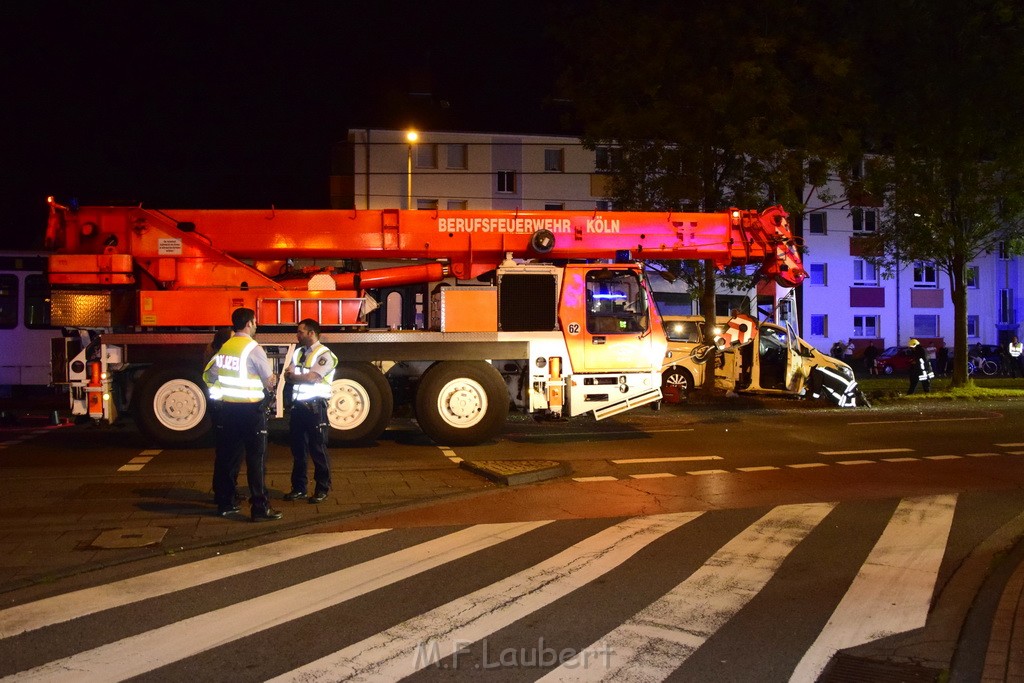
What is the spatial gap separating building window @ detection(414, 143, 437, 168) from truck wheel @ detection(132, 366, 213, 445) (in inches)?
1337

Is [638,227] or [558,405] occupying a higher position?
[638,227]

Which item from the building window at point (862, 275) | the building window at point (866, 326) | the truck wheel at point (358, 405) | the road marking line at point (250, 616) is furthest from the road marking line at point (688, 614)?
the building window at point (866, 326)

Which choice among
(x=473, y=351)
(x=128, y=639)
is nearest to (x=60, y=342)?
(x=473, y=351)

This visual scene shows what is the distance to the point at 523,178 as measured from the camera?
4850 cm

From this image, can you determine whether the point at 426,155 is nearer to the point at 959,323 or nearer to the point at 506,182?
the point at 506,182

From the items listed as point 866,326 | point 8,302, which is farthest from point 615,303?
point 866,326

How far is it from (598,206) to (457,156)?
23.3 feet

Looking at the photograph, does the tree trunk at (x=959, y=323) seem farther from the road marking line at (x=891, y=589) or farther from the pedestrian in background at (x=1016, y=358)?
the road marking line at (x=891, y=589)

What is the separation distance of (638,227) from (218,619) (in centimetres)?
1108

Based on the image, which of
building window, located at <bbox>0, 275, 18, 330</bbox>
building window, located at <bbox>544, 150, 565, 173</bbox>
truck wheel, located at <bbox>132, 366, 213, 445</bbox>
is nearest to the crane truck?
truck wheel, located at <bbox>132, 366, 213, 445</bbox>

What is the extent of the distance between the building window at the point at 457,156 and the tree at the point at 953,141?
2357cm

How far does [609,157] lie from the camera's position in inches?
992

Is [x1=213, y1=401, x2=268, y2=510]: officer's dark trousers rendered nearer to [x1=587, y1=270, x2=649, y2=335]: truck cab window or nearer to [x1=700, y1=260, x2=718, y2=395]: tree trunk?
[x1=587, y1=270, x2=649, y2=335]: truck cab window

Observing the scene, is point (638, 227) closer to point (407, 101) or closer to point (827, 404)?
point (827, 404)
